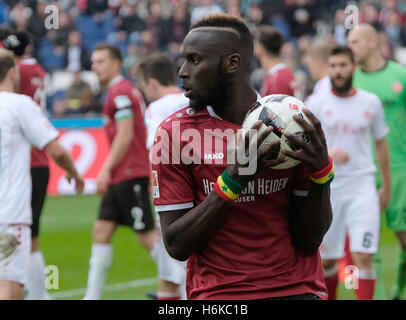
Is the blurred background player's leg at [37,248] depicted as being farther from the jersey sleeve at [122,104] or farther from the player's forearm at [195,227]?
the player's forearm at [195,227]

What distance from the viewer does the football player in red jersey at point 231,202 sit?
3383 mm

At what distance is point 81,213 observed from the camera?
1562 cm

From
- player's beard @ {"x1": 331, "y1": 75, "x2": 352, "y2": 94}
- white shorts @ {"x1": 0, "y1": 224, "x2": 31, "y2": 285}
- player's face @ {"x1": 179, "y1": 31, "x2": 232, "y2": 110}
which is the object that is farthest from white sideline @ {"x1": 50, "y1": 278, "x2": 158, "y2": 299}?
player's face @ {"x1": 179, "y1": 31, "x2": 232, "y2": 110}

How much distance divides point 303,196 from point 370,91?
4760 millimetres

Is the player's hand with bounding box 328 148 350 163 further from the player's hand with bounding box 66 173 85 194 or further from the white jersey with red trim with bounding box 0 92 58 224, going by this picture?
the white jersey with red trim with bounding box 0 92 58 224

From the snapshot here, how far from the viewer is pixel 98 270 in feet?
25.8

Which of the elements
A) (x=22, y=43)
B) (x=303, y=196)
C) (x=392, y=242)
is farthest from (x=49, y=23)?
(x=392, y=242)

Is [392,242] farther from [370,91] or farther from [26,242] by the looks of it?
[26,242]

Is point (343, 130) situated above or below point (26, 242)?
above

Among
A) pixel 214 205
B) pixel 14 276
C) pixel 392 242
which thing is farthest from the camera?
pixel 392 242

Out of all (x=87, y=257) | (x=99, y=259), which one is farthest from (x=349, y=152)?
(x=87, y=257)

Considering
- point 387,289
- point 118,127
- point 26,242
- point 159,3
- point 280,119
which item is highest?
point 159,3

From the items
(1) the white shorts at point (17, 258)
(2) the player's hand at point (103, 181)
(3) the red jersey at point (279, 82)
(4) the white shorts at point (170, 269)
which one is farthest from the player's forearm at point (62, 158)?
(3) the red jersey at point (279, 82)

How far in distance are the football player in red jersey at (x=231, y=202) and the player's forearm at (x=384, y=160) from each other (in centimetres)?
406
